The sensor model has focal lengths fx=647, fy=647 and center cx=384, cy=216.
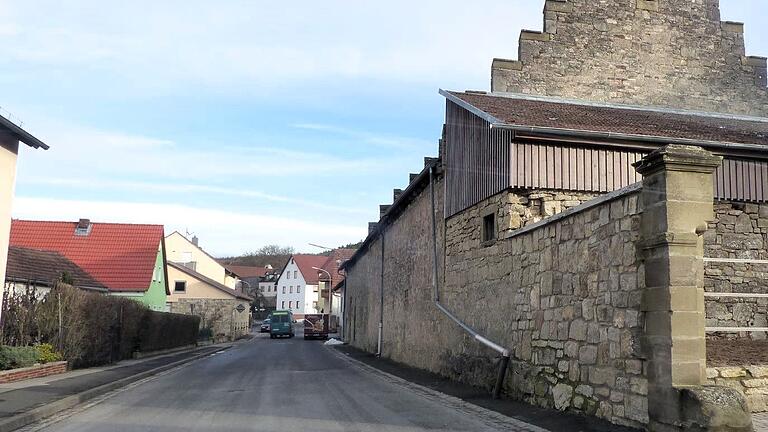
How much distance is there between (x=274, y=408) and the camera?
10.5m

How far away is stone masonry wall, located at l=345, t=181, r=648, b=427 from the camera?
25.5 feet

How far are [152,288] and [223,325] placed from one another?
54.6 feet

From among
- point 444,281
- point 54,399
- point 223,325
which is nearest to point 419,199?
point 444,281

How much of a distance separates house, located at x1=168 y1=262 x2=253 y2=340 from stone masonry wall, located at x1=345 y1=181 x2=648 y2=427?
1415 inches

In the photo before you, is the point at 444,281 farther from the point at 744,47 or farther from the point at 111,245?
the point at 111,245

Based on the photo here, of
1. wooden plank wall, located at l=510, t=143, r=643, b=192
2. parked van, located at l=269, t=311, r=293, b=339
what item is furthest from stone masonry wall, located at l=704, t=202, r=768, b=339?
parked van, located at l=269, t=311, r=293, b=339

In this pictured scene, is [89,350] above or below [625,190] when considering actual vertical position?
below

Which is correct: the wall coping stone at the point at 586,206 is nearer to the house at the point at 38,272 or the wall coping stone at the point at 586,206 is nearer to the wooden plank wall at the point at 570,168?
the wooden plank wall at the point at 570,168

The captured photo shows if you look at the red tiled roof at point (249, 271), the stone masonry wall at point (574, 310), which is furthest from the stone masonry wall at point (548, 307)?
the red tiled roof at point (249, 271)

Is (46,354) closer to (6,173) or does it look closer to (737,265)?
(6,173)

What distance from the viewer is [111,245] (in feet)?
119

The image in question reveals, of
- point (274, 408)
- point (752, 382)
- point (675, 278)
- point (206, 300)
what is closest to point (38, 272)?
point (274, 408)

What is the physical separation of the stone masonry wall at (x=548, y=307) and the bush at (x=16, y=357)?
9.43 metres

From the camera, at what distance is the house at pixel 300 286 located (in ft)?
329
